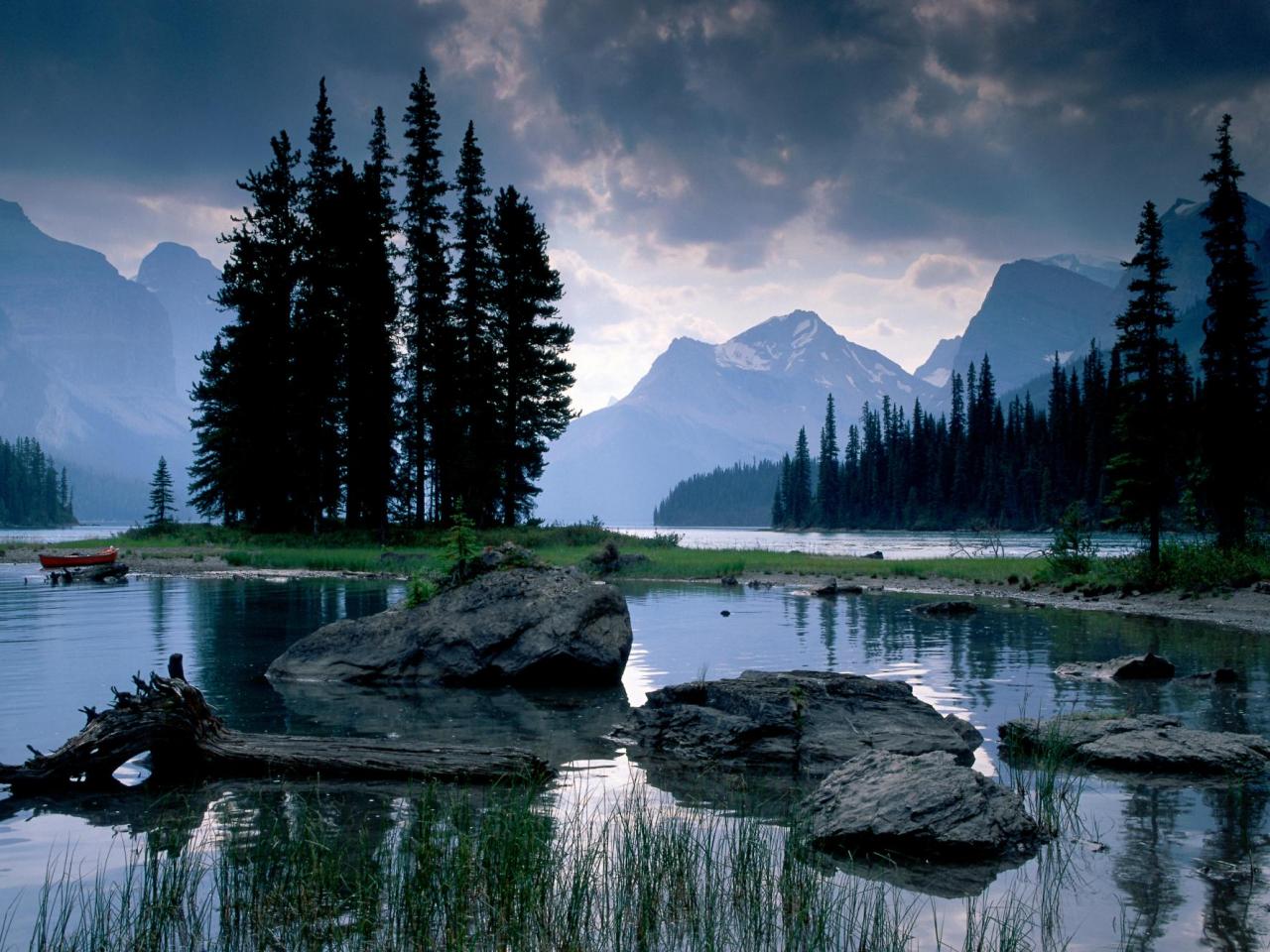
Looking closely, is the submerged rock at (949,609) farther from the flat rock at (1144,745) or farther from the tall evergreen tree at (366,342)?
the tall evergreen tree at (366,342)

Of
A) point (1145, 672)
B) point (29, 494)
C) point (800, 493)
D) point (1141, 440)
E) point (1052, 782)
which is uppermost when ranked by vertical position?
point (800, 493)

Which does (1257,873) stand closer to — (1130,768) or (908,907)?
(908,907)

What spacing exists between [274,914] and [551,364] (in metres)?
49.7

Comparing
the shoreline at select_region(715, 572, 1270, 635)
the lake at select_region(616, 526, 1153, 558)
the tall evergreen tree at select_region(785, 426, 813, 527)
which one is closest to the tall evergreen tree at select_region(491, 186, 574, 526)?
the lake at select_region(616, 526, 1153, 558)

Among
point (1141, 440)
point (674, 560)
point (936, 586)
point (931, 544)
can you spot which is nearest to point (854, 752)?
point (1141, 440)

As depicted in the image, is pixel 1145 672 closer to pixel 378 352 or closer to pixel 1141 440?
pixel 1141 440

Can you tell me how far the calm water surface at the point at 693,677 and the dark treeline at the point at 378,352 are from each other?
18.5 m

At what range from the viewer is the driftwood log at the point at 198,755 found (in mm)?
9086

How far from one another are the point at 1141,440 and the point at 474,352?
113 feet

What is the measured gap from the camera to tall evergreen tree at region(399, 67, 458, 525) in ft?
165

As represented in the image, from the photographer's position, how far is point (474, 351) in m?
51.2

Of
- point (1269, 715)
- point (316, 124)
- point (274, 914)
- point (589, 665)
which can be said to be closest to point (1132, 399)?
point (1269, 715)

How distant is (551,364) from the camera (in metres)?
54.2

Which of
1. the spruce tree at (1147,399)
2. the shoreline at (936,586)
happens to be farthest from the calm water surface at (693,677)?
the spruce tree at (1147,399)
